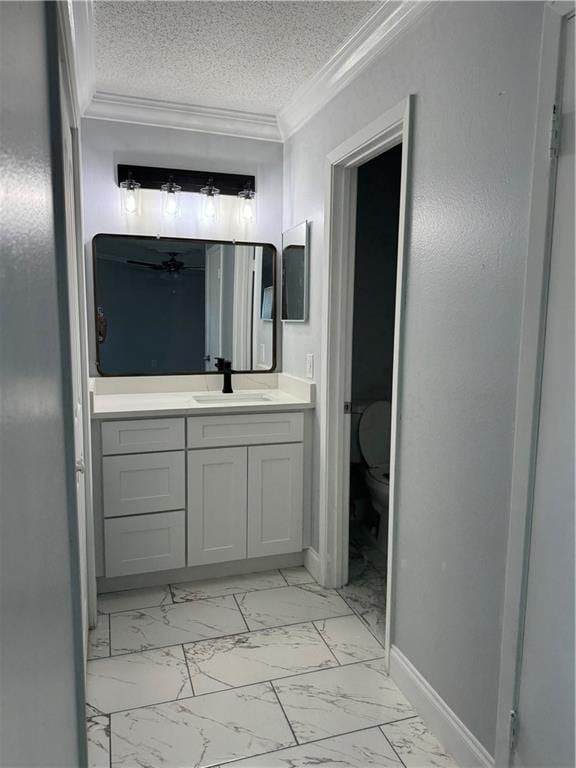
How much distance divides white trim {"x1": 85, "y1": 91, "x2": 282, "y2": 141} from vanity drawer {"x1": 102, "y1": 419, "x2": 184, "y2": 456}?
1570 mm

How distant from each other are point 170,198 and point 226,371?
99cm

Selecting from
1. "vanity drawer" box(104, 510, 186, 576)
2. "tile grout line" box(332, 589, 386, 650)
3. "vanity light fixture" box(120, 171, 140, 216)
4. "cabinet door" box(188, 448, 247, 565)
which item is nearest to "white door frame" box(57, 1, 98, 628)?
"vanity drawer" box(104, 510, 186, 576)

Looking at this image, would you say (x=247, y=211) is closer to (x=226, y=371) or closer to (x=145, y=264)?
(x=145, y=264)

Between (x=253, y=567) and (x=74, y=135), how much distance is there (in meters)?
2.15

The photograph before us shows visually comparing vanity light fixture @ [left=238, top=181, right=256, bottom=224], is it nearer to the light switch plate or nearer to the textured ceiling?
the textured ceiling

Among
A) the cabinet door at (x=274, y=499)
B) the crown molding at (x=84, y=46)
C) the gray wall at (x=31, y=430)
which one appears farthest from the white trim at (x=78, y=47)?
the cabinet door at (x=274, y=499)

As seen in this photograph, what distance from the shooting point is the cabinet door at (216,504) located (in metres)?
2.59

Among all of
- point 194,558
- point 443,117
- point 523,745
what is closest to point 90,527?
point 194,558

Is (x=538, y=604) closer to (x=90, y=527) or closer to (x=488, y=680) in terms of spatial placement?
(x=488, y=680)

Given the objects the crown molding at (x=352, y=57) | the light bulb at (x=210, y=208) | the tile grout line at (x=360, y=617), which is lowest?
the tile grout line at (x=360, y=617)

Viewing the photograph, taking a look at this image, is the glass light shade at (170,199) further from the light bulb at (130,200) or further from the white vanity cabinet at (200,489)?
the white vanity cabinet at (200,489)

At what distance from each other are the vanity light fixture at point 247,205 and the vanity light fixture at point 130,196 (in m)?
0.56

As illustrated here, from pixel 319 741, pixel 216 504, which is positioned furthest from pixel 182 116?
pixel 319 741

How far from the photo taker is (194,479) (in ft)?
8.47
